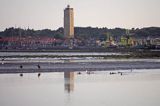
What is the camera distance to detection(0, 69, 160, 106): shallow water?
21.3m

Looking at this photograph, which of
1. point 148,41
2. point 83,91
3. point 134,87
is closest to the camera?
point 83,91

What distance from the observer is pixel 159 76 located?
32.8 meters

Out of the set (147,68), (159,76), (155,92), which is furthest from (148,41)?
(155,92)

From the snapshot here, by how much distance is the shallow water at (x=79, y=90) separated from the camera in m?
21.3

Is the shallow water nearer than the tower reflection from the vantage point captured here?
Yes

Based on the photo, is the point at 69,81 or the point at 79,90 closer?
the point at 79,90

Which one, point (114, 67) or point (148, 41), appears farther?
point (148, 41)

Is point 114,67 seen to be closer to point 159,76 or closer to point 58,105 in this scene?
point 159,76

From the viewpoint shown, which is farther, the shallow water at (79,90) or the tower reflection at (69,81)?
the tower reflection at (69,81)

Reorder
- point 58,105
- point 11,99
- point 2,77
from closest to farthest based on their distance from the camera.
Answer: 1. point 58,105
2. point 11,99
3. point 2,77

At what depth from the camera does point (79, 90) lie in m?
24.9

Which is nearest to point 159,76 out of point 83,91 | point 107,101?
point 83,91

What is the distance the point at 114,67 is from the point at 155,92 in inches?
629

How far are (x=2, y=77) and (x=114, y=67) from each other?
12487mm
